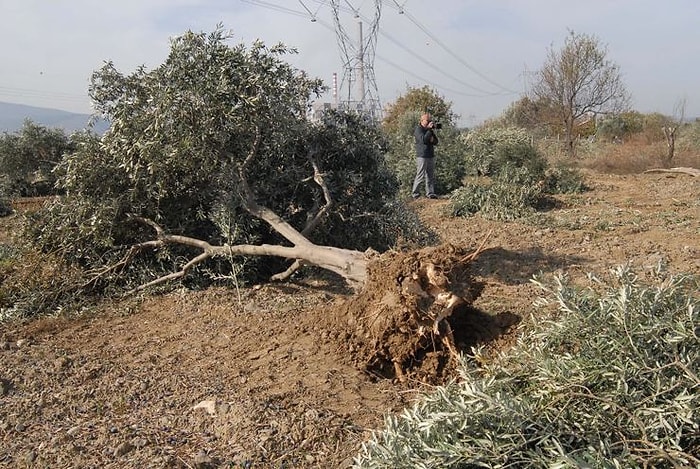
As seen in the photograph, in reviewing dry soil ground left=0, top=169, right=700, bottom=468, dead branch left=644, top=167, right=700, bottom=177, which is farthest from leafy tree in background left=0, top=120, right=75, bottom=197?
dead branch left=644, top=167, right=700, bottom=177

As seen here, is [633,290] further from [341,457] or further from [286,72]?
[286,72]

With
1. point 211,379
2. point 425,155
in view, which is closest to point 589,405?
point 211,379

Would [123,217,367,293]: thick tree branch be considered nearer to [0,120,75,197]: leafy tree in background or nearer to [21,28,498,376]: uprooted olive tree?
[21,28,498,376]: uprooted olive tree

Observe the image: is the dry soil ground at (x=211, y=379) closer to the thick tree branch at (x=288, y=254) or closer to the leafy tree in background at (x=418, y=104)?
the thick tree branch at (x=288, y=254)

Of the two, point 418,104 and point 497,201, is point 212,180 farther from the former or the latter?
point 418,104

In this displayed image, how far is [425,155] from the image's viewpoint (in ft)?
36.1

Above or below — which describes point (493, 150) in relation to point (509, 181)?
above

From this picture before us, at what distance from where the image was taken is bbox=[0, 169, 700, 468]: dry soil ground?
2863 millimetres

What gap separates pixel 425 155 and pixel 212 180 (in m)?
6.26

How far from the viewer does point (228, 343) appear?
13.8 ft

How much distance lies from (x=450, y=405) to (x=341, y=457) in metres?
0.97

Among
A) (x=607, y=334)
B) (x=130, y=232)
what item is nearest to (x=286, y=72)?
(x=130, y=232)

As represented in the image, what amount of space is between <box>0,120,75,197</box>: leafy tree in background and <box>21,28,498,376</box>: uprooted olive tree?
383 inches

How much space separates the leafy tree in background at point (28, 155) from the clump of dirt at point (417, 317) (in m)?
12.5
